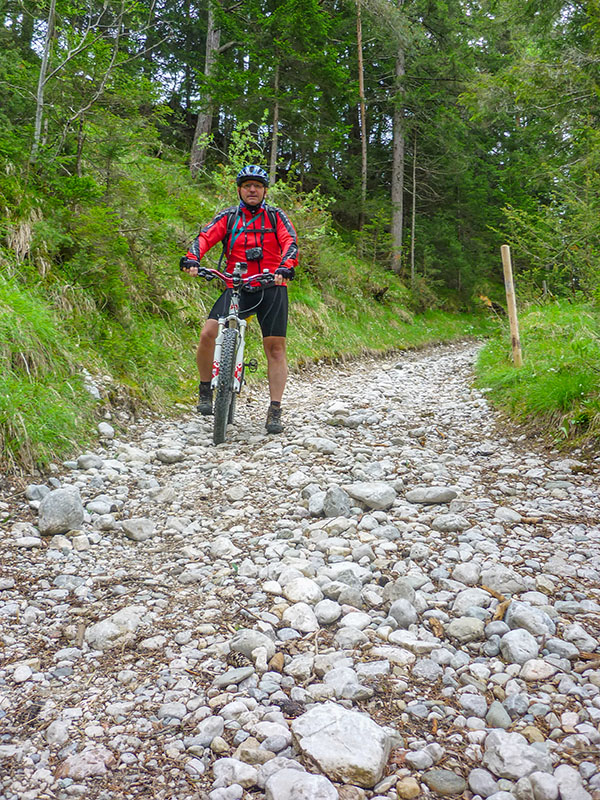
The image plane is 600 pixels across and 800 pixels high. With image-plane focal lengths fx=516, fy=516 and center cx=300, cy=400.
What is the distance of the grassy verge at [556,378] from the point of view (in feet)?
16.0

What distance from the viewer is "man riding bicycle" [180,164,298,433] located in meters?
5.25

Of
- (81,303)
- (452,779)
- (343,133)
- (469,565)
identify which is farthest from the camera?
(343,133)

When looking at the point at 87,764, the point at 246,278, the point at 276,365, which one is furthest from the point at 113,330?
the point at 87,764

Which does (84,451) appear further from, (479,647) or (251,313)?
(479,647)

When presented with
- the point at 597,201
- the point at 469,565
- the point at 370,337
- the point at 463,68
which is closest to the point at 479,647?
the point at 469,565

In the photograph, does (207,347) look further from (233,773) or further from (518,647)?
(233,773)

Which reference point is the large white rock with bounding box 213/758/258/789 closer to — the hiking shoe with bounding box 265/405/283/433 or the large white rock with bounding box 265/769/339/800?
the large white rock with bounding box 265/769/339/800

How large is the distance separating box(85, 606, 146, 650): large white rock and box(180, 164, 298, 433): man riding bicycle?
3431mm

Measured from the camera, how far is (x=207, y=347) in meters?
5.58

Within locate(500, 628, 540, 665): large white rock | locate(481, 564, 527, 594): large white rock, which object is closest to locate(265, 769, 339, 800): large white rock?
locate(500, 628, 540, 665): large white rock

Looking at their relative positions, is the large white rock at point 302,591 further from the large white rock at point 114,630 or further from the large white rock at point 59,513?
the large white rock at point 59,513

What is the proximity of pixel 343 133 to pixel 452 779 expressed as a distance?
1691cm

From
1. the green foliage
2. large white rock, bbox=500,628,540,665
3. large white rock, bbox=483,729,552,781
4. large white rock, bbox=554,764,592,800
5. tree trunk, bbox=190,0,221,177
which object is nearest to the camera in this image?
large white rock, bbox=554,764,592,800

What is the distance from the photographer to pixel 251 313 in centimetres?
555
